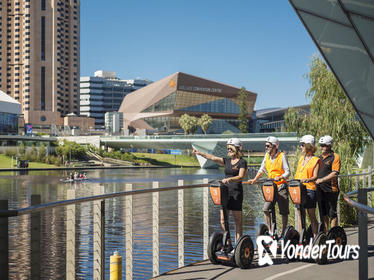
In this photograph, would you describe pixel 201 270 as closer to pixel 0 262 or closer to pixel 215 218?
pixel 0 262

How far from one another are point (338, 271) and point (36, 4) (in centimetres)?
15765

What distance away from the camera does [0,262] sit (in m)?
3.24

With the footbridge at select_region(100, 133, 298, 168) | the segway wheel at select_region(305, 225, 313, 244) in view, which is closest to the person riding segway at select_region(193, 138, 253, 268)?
the segway wheel at select_region(305, 225, 313, 244)

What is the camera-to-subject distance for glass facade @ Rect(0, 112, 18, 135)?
96.8m

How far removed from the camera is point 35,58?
149 meters

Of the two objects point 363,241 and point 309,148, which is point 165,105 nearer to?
point 309,148

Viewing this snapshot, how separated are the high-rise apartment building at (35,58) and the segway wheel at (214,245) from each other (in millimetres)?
147121

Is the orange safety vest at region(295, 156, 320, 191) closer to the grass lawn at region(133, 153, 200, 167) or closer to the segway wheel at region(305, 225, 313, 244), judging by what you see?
the segway wheel at region(305, 225, 313, 244)

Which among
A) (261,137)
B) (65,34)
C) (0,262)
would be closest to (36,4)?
(65,34)

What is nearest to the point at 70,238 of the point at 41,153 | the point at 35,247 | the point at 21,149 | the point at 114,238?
the point at 35,247

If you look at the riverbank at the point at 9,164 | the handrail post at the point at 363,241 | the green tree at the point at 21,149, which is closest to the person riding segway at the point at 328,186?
the handrail post at the point at 363,241

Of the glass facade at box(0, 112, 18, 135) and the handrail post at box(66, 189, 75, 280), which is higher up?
the glass facade at box(0, 112, 18, 135)

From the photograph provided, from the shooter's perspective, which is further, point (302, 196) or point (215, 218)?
point (215, 218)

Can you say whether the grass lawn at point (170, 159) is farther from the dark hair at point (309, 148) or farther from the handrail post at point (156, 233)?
the handrail post at point (156, 233)
